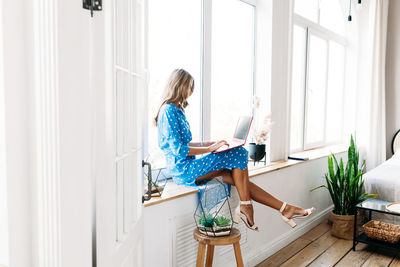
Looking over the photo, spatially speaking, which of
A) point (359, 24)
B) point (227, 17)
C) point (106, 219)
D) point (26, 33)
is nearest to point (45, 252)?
point (106, 219)

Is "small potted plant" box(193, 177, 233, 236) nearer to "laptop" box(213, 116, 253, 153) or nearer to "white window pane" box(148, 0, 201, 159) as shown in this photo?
"laptop" box(213, 116, 253, 153)

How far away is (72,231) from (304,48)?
12.3ft

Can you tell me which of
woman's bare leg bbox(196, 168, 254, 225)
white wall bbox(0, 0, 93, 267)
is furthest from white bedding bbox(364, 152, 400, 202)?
white wall bbox(0, 0, 93, 267)

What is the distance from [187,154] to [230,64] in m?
1.12

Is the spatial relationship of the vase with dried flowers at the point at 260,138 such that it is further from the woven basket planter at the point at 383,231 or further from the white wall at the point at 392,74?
the white wall at the point at 392,74

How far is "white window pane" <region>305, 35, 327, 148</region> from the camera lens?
4242mm

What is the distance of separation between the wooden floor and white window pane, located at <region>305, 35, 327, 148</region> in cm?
134

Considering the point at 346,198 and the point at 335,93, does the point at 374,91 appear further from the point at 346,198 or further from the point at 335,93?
the point at 346,198

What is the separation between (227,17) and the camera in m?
2.90

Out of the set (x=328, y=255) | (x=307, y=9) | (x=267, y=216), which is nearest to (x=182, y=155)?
(x=267, y=216)

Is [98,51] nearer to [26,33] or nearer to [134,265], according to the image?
[26,33]

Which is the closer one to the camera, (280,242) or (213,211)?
(213,211)

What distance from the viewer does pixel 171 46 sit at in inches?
95.8

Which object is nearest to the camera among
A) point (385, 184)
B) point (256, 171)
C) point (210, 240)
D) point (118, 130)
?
point (118, 130)
